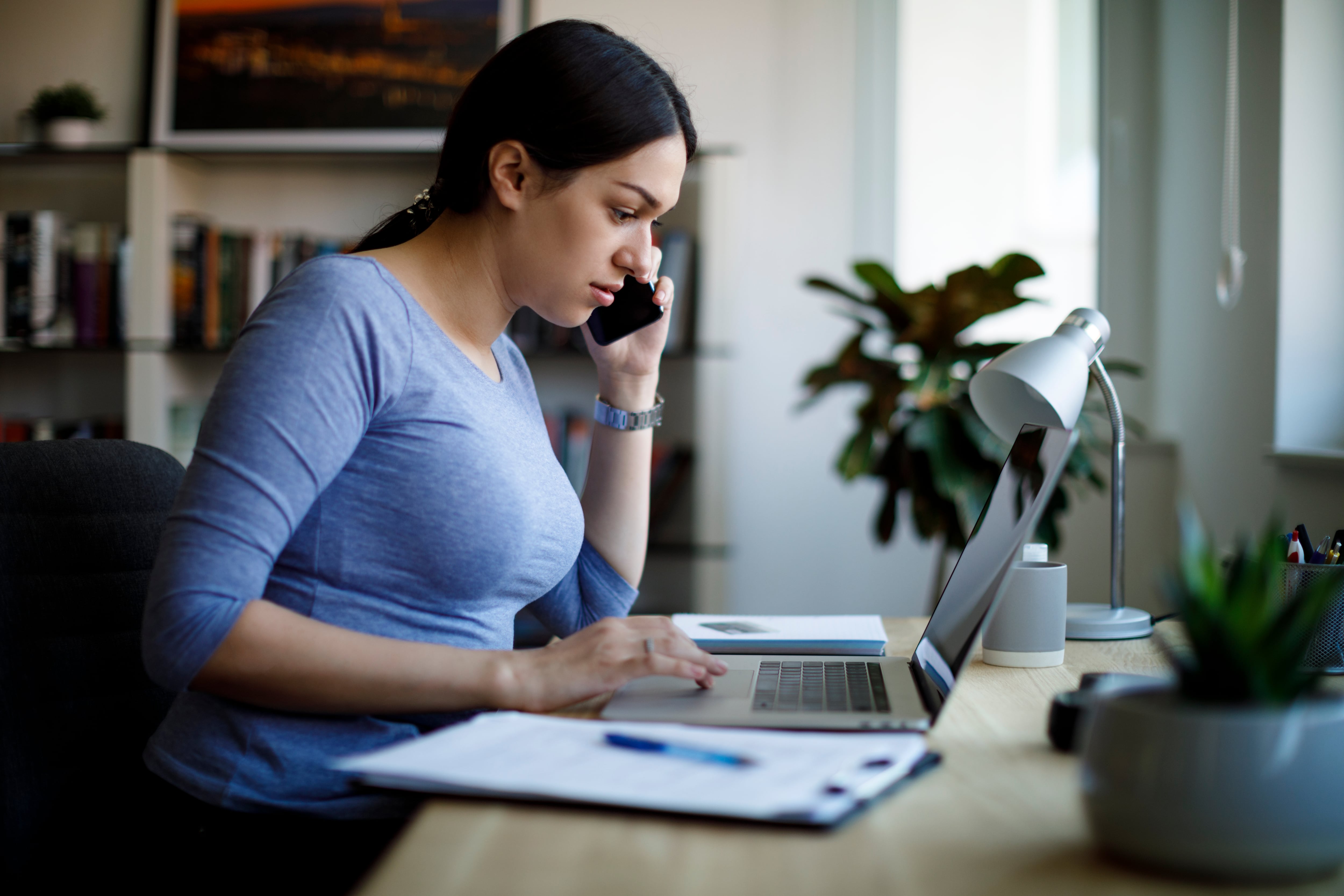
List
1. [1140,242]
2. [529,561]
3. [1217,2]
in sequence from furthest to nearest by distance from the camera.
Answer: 1. [1140,242]
2. [1217,2]
3. [529,561]

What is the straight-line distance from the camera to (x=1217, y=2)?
2.27 meters

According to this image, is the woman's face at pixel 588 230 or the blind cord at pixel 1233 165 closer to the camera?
the woman's face at pixel 588 230

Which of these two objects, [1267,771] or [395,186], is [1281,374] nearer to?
[1267,771]

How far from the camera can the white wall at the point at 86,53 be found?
9.77 feet

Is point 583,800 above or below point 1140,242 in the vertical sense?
below

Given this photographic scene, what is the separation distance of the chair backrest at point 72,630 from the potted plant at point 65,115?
6.76 feet

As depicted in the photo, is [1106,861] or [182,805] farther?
[182,805]

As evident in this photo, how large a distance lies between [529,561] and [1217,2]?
6.83 ft

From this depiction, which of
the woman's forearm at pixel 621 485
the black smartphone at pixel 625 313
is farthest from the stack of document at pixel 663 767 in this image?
the black smartphone at pixel 625 313

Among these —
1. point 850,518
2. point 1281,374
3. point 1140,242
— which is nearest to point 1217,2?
point 1140,242

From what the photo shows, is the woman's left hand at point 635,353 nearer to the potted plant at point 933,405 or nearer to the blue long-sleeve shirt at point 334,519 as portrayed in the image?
the blue long-sleeve shirt at point 334,519

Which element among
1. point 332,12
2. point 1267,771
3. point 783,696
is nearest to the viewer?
point 1267,771

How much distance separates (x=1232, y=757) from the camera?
0.51 metres

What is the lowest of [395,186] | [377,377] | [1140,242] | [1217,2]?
[377,377]
